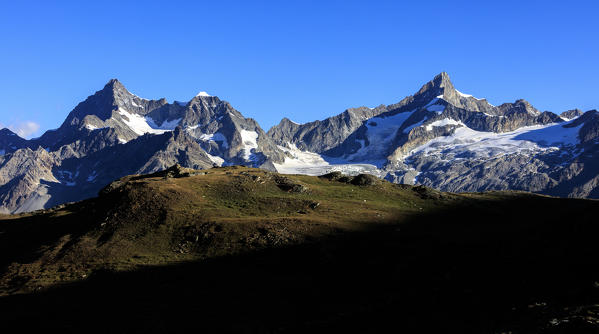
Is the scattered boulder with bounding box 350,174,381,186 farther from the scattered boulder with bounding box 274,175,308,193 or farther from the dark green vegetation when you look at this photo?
the scattered boulder with bounding box 274,175,308,193

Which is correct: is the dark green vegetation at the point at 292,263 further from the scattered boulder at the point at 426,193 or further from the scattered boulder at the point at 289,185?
the scattered boulder at the point at 426,193

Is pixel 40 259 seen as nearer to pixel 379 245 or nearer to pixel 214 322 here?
pixel 214 322

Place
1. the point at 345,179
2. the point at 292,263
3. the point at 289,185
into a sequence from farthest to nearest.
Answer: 1. the point at 345,179
2. the point at 289,185
3. the point at 292,263

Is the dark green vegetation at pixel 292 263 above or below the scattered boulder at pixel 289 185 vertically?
below

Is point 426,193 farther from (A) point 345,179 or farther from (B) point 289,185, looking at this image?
(B) point 289,185

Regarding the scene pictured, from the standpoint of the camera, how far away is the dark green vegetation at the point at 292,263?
3788 cm

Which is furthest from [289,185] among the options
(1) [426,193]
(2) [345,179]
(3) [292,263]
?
(3) [292,263]

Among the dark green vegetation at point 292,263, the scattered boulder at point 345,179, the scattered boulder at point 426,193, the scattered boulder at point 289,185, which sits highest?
the scattered boulder at point 345,179

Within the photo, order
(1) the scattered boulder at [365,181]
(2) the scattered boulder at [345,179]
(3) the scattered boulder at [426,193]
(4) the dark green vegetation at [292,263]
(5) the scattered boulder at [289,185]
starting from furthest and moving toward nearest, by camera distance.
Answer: (2) the scattered boulder at [345,179]
(1) the scattered boulder at [365,181]
(3) the scattered boulder at [426,193]
(5) the scattered boulder at [289,185]
(4) the dark green vegetation at [292,263]

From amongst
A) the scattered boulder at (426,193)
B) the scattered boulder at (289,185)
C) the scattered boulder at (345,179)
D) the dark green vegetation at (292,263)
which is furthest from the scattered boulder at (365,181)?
the scattered boulder at (289,185)

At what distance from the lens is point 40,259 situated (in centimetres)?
7081

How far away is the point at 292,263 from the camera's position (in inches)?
2484

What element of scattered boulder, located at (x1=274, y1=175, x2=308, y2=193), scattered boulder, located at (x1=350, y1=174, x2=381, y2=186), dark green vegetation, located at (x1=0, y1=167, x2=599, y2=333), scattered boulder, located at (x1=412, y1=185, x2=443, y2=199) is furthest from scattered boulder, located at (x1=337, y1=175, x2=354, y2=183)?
scattered boulder, located at (x1=274, y1=175, x2=308, y2=193)

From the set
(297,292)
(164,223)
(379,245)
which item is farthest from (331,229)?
(164,223)
